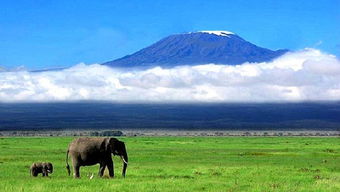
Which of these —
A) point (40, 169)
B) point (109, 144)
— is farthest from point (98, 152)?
point (40, 169)

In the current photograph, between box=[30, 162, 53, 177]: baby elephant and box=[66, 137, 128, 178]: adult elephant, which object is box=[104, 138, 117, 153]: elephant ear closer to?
box=[66, 137, 128, 178]: adult elephant

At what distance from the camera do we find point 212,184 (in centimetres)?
2812

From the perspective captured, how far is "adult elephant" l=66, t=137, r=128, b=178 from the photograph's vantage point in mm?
31438

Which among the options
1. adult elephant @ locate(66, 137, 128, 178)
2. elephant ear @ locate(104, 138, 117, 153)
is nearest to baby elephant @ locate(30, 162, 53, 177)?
adult elephant @ locate(66, 137, 128, 178)

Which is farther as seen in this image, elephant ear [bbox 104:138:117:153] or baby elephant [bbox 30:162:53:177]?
baby elephant [bbox 30:162:53:177]

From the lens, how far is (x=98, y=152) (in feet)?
104

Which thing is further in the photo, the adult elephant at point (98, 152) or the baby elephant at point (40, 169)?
the baby elephant at point (40, 169)

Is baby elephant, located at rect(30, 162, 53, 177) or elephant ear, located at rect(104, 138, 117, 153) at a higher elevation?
elephant ear, located at rect(104, 138, 117, 153)

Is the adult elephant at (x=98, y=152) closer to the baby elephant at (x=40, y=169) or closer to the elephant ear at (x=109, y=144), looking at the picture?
the elephant ear at (x=109, y=144)

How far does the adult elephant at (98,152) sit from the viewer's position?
31.4 meters

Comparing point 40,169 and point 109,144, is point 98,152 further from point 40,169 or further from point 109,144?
point 40,169

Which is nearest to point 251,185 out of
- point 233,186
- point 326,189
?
point 233,186

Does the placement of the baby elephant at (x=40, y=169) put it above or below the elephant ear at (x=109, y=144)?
below

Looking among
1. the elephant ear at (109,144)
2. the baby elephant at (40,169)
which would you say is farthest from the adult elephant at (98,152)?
the baby elephant at (40,169)
